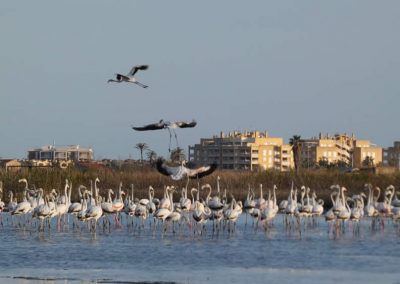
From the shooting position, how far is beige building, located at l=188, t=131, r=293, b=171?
461 feet

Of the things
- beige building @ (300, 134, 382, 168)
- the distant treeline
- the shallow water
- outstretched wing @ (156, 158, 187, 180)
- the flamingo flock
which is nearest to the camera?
the shallow water

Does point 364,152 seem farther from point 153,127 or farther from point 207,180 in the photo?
point 153,127

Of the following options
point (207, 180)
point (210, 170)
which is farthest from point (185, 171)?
point (207, 180)

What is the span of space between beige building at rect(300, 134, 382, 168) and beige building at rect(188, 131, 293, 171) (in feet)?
9.30

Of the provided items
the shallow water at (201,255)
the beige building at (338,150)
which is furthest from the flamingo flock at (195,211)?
the beige building at (338,150)

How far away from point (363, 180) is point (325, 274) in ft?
99.9

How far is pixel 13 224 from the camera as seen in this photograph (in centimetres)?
3869

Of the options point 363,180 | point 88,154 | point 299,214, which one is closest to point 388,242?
point 299,214

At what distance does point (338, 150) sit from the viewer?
139125 mm

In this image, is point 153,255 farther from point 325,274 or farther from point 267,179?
point 267,179

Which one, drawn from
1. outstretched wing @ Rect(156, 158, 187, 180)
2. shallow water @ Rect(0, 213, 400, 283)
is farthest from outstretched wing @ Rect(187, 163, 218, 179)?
shallow water @ Rect(0, 213, 400, 283)

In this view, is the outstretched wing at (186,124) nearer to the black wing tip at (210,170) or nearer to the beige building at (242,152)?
the black wing tip at (210,170)

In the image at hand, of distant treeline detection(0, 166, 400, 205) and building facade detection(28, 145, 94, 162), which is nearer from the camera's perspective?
distant treeline detection(0, 166, 400, 205)

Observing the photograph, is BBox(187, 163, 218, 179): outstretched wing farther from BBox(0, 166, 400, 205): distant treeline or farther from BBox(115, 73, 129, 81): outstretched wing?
BBox(0, 166, 400, 205): distant treeline
